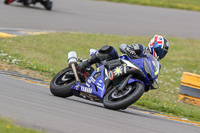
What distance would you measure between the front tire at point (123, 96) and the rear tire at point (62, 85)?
0.79m

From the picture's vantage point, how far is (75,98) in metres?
7.63

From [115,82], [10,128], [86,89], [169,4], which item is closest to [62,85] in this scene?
[86,89]

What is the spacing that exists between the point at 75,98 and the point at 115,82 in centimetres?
128

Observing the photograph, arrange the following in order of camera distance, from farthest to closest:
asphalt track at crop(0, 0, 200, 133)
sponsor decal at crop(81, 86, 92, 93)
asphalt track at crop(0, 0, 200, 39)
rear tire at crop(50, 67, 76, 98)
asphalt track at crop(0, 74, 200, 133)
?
asphalt track at crop(0, 0, 200, 39), rear tire at crop(50, 67, 76, 98), sponsor decal at crop(81, 86, 92, 93), asphalt track at crop(0, 0, 200, 133), asphalt track at crop(0, 74, 200, 133)

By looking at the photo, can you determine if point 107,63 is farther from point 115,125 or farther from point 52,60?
point 52,60

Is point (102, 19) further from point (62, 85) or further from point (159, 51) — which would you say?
point (159, 51)

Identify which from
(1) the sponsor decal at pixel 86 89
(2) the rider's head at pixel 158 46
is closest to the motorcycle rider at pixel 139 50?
(2) the rider's head at pixel 158 46

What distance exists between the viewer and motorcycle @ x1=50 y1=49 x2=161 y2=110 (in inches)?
247

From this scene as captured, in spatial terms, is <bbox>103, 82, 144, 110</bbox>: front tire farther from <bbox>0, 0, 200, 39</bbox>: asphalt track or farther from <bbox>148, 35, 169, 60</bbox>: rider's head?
<bbox>0, 0, 200, 39</bbox>: asphalt track

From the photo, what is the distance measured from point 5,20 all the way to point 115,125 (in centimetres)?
1164

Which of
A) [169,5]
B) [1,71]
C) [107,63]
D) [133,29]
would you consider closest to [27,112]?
[107,63]

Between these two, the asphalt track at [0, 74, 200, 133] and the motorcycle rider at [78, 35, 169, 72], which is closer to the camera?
the asphalt track at [0, 74, 200, 133]

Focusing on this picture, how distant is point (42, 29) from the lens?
15.6m

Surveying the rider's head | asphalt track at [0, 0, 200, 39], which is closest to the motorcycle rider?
the rider's head
